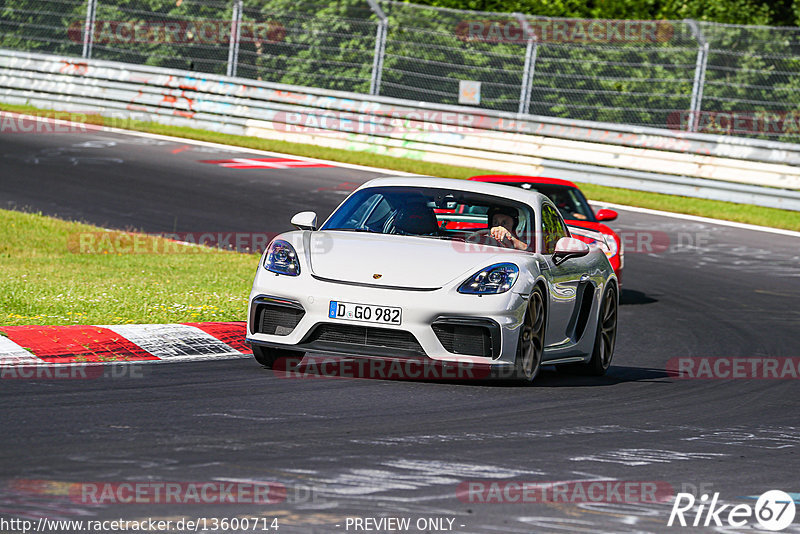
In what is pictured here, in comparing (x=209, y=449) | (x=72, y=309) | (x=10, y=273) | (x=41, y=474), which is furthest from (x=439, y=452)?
(x=10, y=273)

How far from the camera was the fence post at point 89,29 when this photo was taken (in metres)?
26.7

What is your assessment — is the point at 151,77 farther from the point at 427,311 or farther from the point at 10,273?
the point at 427,311

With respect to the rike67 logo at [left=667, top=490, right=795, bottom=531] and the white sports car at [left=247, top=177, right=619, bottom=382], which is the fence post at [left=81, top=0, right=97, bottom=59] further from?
the rike67 logo at [left=667, top=490, right=795, bottom=531]

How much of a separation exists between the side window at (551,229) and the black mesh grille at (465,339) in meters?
1.23

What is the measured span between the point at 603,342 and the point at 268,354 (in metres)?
2.63

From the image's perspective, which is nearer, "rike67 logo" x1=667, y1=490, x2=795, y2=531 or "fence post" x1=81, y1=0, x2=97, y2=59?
"rike67 logo" x1=667, y1=490, x2=795, y2=531

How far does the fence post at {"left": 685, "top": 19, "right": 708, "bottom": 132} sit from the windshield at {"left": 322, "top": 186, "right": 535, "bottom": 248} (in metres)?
13.7

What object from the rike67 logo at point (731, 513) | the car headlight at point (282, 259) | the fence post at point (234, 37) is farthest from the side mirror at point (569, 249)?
the fence post at point (234, 37)

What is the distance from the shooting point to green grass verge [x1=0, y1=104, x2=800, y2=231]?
2134 centimetres

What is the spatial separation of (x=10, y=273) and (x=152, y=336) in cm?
342

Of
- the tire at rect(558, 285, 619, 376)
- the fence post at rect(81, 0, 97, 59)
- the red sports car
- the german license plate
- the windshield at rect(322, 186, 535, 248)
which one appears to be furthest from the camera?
the fence post at rect(81, 0, 97, 59)
